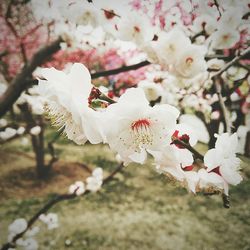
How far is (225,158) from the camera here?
0.79 m

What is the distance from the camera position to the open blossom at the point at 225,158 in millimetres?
769

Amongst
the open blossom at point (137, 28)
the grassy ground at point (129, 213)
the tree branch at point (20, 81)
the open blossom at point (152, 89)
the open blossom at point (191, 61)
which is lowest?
the grassy ground at point (129, 213)

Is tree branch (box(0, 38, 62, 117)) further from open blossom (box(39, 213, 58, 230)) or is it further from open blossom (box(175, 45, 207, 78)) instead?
open blossom (box(39, 213, 58, 230))

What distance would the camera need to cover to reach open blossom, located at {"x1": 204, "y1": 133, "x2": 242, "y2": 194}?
769 millimetres

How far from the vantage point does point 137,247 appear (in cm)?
329

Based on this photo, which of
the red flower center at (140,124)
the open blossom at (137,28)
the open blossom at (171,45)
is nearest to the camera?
the red flower center at (140,124)

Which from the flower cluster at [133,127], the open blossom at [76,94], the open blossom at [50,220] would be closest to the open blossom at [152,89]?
the flower cluster at [133,127]

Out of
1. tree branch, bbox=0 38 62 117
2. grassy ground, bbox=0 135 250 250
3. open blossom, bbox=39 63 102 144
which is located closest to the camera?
open blossom, bbox=39 63 102 144

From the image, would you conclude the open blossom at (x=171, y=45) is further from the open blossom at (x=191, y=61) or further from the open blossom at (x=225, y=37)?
the open blossom at (x=225, y=37)

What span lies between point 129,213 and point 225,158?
3.36m

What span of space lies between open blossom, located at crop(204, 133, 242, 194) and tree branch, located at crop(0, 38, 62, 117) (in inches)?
66.8

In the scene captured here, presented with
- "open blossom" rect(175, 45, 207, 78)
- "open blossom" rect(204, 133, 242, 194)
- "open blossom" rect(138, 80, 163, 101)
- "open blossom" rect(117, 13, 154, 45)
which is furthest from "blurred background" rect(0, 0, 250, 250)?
"open blossom" rect(204, 133, 242, 194)

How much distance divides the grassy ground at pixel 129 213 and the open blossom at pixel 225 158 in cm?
226

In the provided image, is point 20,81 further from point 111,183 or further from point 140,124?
point 111,183
